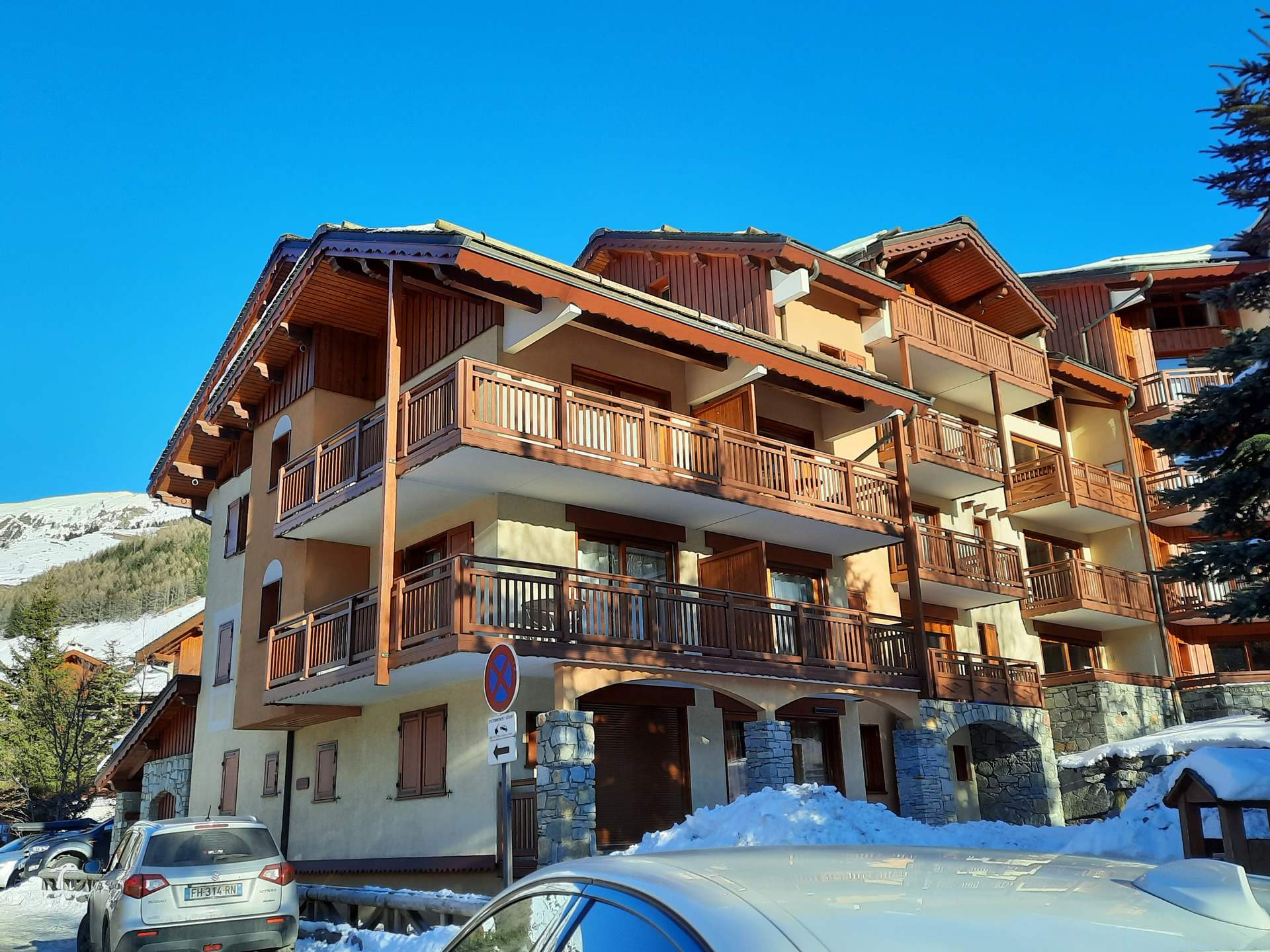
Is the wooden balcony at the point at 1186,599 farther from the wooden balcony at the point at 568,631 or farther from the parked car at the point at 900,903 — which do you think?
the parked car at the point at 900,903

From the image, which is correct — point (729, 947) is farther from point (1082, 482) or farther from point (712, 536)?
point (1082, 482)

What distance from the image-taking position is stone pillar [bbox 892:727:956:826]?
839 inches

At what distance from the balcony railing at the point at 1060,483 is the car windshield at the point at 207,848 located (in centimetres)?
1981

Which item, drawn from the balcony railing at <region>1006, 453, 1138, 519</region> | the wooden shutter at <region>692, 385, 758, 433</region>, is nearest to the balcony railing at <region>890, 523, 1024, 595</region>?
the balcony railing at <region>1006, 453, 1138, 519</region>

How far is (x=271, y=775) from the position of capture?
75.3 feet

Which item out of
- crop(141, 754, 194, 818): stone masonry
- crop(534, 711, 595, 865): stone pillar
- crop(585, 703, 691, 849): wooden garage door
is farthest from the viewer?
crop(141, 754, 194, 818): stone masonry

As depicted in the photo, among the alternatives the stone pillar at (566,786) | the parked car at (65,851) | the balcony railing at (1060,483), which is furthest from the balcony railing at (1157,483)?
the parked car at (65,851)

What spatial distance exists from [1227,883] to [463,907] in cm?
1119

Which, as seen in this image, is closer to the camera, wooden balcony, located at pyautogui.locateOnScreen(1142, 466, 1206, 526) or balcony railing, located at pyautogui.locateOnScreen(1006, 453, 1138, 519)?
balcony railing, located at pyautogui.locateOnScreen(1006, 453, 1138, 519)

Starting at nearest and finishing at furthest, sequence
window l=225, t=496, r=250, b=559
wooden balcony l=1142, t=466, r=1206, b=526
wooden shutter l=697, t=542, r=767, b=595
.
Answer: wooden shutter l=697, t=542, r=767, b=595 → window l=225, t=496, r=250, b=559 → wooden balcony l=1142, t=466, r=1206, b=526

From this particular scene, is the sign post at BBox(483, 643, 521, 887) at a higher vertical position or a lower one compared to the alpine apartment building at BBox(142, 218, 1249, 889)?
lower

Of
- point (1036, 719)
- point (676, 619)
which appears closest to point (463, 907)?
point (676, 619)

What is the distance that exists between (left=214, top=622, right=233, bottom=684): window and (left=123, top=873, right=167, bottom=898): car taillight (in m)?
13.1

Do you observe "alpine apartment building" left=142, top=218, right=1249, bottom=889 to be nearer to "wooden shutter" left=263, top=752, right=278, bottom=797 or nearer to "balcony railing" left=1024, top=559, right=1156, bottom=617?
"balcony railing" left=1024, top=559, right=1156, bottom=617
